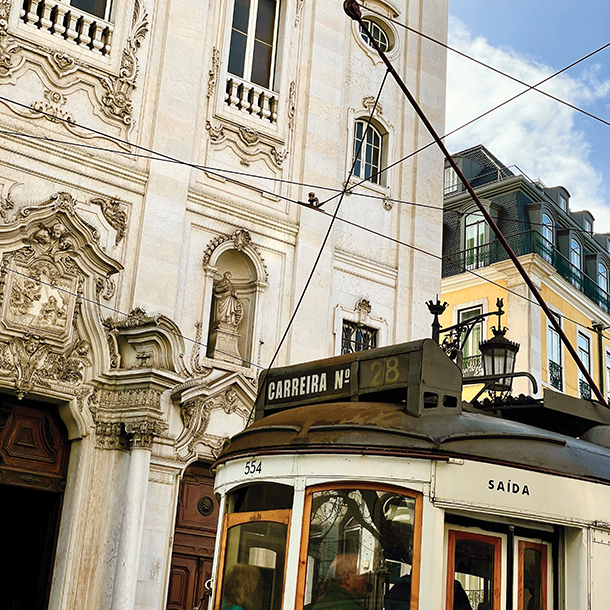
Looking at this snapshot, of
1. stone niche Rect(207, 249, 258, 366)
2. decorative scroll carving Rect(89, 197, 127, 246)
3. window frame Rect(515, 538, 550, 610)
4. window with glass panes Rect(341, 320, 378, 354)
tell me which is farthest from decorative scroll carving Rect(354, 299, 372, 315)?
window frame Rect(515, 538, 550, 610)

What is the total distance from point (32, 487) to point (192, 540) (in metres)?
2.24

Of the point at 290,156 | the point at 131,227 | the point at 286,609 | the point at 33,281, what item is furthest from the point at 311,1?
the point at 286,609

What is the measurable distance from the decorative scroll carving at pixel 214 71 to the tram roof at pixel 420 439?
8.75 m

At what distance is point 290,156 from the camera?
15.2 m

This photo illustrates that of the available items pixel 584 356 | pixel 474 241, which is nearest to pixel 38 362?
pixel 474 241

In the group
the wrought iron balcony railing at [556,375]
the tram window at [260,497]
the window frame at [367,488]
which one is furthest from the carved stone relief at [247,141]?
the wrought iron balcony railing at [556,375]

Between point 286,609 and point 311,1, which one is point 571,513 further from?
point 311,1

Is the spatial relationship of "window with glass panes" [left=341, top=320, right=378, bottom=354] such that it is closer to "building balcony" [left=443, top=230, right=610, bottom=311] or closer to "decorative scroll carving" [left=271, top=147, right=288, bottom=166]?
"decorative scroll carving" [left=271, top=147, right=288, bottom=166]

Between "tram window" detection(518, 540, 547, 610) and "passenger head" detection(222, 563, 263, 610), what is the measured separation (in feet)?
5.31

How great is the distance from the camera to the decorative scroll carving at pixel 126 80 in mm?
13367

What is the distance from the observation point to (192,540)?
13117mm

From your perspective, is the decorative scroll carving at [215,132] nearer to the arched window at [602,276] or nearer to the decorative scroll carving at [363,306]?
the decorative scroll carving at [363,306]

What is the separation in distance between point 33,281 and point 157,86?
356cm

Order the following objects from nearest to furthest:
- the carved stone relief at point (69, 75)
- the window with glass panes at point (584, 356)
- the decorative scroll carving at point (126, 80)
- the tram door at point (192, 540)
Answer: the carved stone relief at point (69, 75)
the tram door at point (192, 540)
the decorative scroll carving at point (126, 80)
the window with glass panes at point (584, 356)
